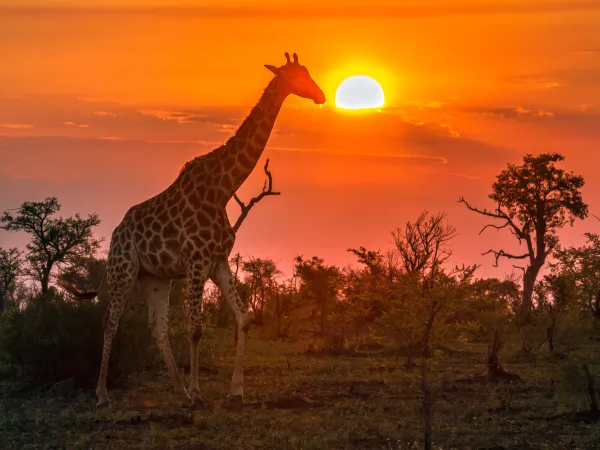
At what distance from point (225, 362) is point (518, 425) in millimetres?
9644

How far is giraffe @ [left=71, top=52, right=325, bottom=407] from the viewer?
1356cm

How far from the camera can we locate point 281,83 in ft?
46.7

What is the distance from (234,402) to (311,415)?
1.42 m

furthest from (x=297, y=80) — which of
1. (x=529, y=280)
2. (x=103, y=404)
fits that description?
(x=529, y=280)

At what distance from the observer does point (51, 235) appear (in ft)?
135

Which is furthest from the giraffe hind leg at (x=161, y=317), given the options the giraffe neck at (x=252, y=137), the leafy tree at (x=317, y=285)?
the leafy tree at (x=317, y=285)

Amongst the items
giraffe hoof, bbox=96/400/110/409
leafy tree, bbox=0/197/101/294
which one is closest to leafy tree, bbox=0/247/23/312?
leafy tree, bbox=0/197/101/294

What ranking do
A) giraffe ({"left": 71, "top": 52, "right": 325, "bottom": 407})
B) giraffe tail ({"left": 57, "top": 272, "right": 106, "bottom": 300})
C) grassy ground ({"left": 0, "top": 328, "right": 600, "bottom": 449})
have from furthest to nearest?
1. giraffe tail ({"left": 57, "top": 272, "right": 106, "bottom": 300})
2. giraffe ({"left": 71, "top": 52, "right": 325, "bottom": 407})
3. grassy ground ({"left": 0, "top": 328, "right": 600, "bottom": 449})

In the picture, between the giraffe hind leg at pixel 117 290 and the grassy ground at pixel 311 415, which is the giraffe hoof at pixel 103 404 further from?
the giraffe hind leg at pixel 117 290

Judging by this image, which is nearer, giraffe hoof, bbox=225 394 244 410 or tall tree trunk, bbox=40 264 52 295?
giraffe hoof, bbox=225 394 244 410

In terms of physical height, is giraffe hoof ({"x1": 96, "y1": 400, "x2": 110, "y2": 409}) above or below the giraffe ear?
below

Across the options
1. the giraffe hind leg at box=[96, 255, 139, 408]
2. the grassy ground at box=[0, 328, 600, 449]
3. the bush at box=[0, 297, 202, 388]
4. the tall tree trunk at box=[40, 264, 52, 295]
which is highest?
the tall tree trunk at box=[40, 264, 52, 295]

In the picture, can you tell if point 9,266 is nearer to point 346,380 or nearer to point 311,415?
point 346,380

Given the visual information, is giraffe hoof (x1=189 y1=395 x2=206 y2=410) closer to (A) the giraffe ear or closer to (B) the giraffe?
(B) the giraffe
